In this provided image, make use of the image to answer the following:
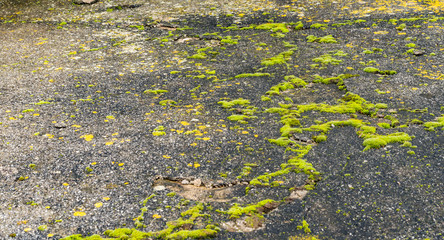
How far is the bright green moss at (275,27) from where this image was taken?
9.68 metres

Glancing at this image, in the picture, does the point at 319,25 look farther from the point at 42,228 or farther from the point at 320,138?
the point at 42,228

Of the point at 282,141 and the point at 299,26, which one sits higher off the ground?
the point at 299,26

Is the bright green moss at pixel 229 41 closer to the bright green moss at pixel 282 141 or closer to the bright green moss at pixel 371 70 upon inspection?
the bright green moss at pixel 371 70

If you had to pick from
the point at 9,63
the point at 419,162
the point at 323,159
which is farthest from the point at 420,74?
the point at 9,63

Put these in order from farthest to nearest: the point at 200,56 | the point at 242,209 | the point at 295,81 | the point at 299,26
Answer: the point at 299,26
the point at 200,56
the point at 295,81
the point at 242,209

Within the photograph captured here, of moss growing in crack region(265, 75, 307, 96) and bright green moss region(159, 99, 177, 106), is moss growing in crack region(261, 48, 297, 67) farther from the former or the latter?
bright green moss region(159, 99, 177, 106)

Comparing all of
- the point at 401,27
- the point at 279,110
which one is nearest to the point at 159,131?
the point at 279,110

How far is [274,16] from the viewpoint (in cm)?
1063

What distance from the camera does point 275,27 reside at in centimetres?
986

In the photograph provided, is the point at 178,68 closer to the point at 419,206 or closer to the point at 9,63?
the point at 9,63

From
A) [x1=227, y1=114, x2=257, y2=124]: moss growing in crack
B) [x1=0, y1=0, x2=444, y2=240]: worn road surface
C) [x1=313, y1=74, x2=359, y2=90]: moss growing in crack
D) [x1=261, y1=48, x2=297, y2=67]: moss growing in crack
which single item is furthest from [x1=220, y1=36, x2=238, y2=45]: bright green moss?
[x1=227, y1=114, x2=257, y2=124]: moss growing in crack

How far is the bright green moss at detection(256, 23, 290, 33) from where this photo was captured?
9.68 m

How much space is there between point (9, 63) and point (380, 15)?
9.57 metres

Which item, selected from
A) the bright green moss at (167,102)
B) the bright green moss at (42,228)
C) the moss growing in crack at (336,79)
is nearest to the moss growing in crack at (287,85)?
the moss growing in crack at (336,79)
